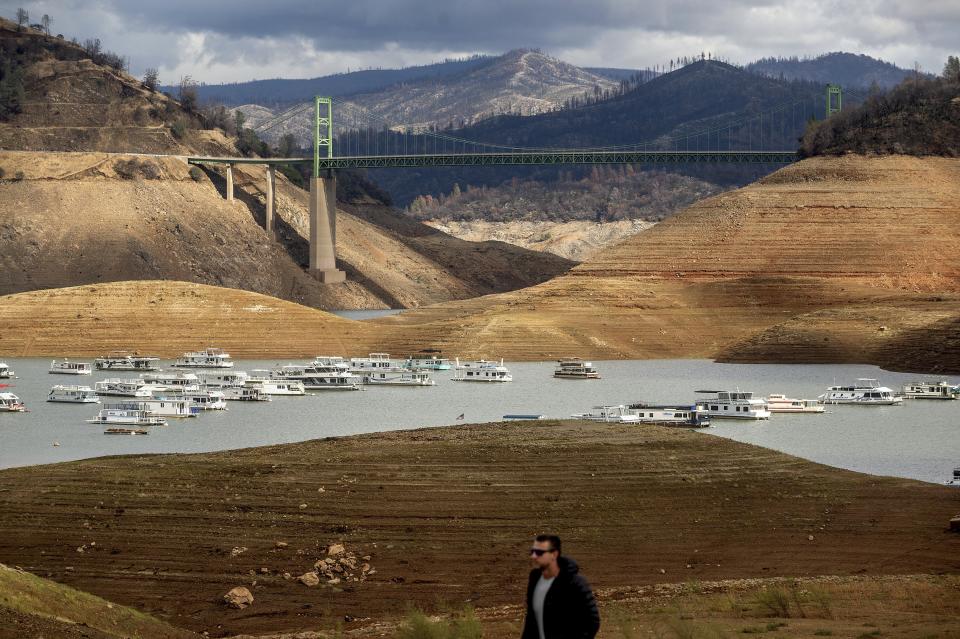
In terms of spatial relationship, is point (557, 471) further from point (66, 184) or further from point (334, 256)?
point (334, 256)

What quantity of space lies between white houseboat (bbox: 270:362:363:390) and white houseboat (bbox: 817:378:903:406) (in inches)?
937

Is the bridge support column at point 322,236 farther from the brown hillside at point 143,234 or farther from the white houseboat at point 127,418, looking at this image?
the white houseboat at point 127,418

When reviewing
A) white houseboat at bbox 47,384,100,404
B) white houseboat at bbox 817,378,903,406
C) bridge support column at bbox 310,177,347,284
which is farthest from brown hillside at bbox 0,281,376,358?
bridge support column at bbox 310,177,347,284

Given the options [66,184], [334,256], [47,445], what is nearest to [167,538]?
[47,445]

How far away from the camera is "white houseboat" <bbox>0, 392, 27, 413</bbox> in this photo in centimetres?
6938

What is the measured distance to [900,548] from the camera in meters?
34.6

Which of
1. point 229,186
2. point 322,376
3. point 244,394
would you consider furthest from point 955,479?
point 229,186

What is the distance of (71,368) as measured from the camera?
9406 centimetres

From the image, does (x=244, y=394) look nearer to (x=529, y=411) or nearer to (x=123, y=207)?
(x=529, y=411)

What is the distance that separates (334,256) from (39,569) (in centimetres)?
15620

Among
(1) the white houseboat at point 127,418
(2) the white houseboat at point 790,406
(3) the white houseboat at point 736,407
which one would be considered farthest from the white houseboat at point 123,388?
(2) the white houseboat at point 790,406

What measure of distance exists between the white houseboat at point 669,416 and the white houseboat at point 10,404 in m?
24.7

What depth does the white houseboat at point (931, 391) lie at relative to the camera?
254ft

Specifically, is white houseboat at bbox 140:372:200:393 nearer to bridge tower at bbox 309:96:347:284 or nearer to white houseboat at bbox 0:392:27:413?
white houseboat at bbox 0:392:27:413
